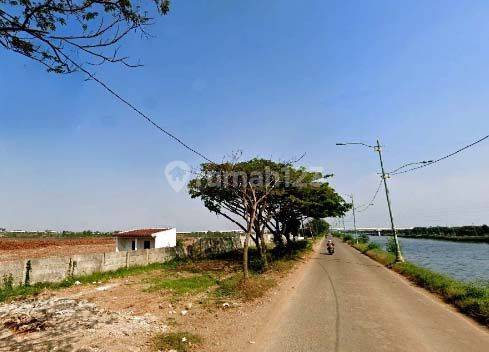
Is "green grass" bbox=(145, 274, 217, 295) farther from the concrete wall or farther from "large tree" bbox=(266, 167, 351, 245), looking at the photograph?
the concrete wall

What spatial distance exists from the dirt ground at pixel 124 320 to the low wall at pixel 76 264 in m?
2.42

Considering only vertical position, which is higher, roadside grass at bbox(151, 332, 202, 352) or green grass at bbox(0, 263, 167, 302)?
green grass at bbox(0, 263, 167, 302)

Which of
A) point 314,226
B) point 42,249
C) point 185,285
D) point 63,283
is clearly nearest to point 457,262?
point 185,285

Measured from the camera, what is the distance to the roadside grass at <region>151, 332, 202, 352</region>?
6810 millimetres

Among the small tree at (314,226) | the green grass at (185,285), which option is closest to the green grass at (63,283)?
the green grass at (185,285)

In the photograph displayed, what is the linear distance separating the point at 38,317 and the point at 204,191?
15392 millimetres

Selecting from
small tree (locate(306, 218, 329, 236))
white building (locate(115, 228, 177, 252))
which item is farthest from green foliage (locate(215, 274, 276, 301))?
small tree (locate(306, 218, 329, 236))

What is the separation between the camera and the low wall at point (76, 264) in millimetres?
15047

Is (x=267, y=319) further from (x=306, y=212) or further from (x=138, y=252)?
(x=306, y=212)

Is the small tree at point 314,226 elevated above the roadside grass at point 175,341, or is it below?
above

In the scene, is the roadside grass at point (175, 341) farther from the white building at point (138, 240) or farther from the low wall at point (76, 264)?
the white building at point (138, 240)

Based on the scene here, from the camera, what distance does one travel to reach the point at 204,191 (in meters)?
24.1

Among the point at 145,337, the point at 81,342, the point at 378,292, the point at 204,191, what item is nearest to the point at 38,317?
the point at 81,342

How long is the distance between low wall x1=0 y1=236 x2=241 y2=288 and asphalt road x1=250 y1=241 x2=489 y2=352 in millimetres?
11603
